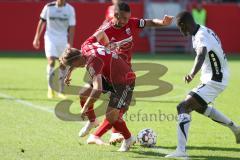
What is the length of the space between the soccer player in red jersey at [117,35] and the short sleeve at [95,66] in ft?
3.23

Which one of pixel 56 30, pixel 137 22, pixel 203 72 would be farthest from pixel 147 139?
pixel 56 30

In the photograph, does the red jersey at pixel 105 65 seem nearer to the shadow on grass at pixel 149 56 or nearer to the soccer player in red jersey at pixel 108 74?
the soccer player in red jersey at pixel 108 74

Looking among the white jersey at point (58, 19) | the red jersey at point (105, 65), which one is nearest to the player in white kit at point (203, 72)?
the red jersey at point (105, 65)

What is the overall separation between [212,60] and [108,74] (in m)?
1.44

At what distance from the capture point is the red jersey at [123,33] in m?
10.1

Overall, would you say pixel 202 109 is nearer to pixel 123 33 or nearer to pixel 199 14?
pixel 123 33

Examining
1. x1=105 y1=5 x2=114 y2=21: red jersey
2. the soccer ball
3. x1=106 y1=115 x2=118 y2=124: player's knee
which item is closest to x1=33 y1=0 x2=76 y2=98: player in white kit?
x1=105 y1=5 x2=114 y2=21: red jersey

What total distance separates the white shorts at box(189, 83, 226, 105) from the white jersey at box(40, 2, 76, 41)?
7.09 meters

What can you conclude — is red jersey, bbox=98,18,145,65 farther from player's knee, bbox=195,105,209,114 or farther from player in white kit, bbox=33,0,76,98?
player in white kit, bbox=33,0,76,98

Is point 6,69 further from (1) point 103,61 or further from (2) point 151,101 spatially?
(1) point 103,61

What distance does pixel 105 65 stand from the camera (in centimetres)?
895

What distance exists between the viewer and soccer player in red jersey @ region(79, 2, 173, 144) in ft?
31.9

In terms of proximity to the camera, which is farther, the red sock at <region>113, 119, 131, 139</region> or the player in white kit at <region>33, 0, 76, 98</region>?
the player in white kit at <region>33, 0, 76, 98</region>

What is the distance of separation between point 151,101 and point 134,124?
10.6 ft
